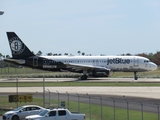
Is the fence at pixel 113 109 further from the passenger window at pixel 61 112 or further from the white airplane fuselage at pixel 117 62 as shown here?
the white airplane fuselage at pixel 117 62

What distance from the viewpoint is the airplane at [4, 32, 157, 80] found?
7619 centimetres

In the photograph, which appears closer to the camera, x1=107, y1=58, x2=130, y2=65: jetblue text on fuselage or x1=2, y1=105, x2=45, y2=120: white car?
x1=2, y1=105, x2=45, y2=120: white car

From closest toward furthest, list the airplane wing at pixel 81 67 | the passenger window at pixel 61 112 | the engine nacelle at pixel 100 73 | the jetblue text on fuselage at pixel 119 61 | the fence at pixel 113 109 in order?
the passenger window at pixel 61 112 → the fence at pixel 113 109 → the engine nacelle at pixel 100 73 → the airplane wing at pixel 81 67 → the jetblue text on fuselage at pixel 119 61

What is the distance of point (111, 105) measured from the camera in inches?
1565

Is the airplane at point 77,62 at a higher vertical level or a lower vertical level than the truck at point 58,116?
higher

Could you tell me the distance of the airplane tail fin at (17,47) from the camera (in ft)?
253

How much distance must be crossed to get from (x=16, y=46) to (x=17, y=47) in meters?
0.29

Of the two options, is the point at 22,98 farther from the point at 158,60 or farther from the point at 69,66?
the point at 158,60

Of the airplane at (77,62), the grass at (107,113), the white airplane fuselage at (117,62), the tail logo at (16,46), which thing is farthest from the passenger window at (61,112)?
the tail logo at (16,46)

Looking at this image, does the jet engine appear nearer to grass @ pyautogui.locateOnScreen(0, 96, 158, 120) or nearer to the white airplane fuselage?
the white airplane fuselage

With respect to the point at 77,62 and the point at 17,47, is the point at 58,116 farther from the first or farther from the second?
the point at 17,47

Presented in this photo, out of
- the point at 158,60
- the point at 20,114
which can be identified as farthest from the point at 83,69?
the point at 158,60

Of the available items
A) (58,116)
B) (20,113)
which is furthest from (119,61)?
(58,116)

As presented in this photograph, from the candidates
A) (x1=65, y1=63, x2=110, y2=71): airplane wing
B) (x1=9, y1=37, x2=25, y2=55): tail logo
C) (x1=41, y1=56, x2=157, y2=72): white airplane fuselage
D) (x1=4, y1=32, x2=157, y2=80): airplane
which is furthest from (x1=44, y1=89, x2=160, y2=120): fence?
(x1=9, y1=37, x2=25, y2=55): tail logo
